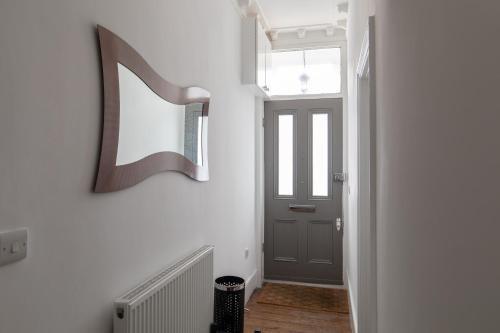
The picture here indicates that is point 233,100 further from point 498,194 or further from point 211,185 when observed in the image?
point 498,194

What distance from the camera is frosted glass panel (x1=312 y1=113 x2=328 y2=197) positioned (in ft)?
13.4

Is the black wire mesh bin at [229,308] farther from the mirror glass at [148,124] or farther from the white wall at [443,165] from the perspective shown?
the white wall at [443,165]

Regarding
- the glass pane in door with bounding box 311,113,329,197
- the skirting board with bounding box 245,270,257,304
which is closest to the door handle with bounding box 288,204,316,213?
the glass pane in door with bounding box 311,113,329,197

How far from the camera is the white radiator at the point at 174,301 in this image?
1.42 meters

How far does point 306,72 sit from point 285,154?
103 cm

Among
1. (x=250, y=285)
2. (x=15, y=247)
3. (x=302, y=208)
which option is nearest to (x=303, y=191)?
(x=302, y=208)

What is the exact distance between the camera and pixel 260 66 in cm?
353

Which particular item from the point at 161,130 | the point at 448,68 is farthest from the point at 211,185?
the point at 448,68

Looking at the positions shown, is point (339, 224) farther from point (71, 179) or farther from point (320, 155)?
point (71, 179)

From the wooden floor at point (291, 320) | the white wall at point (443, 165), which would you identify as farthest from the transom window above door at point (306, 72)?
the white wall at point (443, 165)

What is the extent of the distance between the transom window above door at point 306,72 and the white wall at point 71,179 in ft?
7.63

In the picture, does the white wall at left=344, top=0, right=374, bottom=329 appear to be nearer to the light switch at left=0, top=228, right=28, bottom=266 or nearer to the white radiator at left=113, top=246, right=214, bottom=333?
the white radiator at left=113, top=246, right=214, bottom=333

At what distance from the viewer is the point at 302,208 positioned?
4.14 metres

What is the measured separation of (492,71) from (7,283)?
122 centimetres
